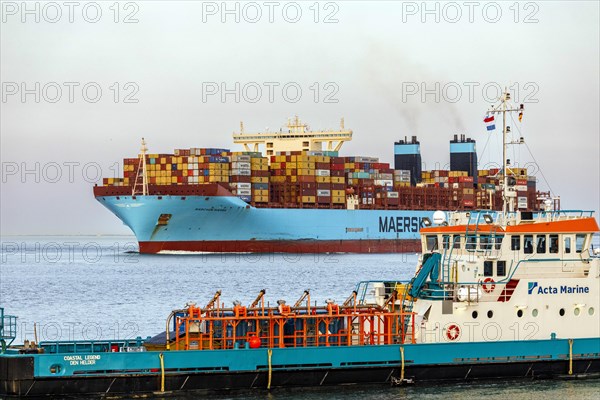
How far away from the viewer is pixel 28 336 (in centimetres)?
3756

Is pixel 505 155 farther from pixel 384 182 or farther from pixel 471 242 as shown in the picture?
pixel 384 182

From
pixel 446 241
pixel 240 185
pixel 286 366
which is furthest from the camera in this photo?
pixel 240 185

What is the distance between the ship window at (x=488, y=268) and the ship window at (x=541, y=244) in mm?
1268

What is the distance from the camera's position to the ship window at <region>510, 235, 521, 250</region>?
83.7 ft

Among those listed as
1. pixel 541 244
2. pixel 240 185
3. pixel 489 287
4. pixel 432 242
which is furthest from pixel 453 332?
pixel 240 185

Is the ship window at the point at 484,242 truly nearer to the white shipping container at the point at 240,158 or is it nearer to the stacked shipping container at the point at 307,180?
the stacked shipping container at the point at 307,180

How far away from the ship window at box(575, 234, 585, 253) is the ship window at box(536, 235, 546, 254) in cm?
90

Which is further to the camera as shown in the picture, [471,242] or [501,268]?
[471,242]

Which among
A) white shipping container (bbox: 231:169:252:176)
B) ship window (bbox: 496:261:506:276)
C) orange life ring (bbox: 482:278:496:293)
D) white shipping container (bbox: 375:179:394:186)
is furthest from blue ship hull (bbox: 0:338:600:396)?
white shipping container (bbox: 375:179:394:186)

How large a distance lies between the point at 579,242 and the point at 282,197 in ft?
245

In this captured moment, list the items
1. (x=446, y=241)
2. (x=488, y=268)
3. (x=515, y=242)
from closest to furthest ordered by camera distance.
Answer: (x=488, y=268) → (x=515, y=242) → (x=446, y=241)

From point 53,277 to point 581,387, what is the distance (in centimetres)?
5539

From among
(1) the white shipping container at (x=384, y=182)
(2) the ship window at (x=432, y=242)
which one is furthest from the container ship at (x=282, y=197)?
(2) the ship window at (x=432, y=242)

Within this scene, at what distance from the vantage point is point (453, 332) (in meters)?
25.2
